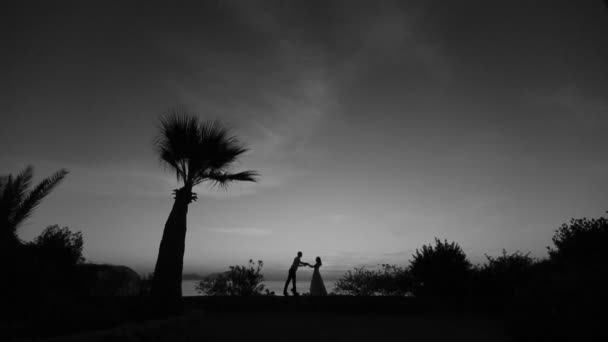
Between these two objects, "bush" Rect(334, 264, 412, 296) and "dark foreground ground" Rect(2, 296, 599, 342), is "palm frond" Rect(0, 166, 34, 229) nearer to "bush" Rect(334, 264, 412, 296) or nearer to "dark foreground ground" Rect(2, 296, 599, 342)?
"dark foreground ground" Rect(2, 296, 599, 342)

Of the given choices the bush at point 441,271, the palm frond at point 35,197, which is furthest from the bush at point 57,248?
the bush at point 441,271

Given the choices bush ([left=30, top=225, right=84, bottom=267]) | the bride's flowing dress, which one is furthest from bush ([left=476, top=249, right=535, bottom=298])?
bush ([left=30, top=225, right=84, bottom=267])

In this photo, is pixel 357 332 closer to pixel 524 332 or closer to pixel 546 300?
pixel 524 332

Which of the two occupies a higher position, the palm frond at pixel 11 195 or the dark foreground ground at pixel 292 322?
the palm frond at pixel 11 195

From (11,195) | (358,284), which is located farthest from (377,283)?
(11,195)

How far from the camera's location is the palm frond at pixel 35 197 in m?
9.93

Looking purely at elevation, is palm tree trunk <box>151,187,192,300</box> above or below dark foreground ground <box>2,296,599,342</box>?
above

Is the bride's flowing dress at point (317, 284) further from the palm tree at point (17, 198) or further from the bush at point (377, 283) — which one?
the palm tree at point (17, 198)

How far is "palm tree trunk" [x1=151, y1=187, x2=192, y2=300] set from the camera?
784cm

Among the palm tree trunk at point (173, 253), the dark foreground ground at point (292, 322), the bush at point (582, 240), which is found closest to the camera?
the dark foreground ground at point (292, 322)

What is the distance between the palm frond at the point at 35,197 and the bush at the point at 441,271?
1608 centimetres

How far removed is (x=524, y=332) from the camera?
5.36 metres

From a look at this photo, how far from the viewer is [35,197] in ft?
33.3

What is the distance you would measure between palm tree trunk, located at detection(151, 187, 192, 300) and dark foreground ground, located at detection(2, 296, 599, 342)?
1.74 feet
